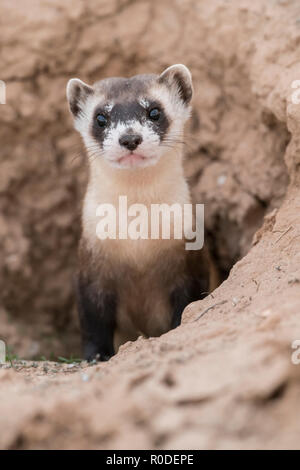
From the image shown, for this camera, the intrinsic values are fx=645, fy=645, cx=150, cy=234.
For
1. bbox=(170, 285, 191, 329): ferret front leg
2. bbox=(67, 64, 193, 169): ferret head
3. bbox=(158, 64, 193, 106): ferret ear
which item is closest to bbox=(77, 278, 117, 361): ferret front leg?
bbox=(170, 285, 191, 329): ferret front leg

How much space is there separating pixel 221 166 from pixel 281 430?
3536mm

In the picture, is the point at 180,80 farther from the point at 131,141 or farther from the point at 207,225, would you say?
the point at 207,225

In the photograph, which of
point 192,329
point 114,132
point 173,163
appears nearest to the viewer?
point 192,329

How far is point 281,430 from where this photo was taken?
188cm

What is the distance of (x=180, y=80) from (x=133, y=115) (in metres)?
0.65

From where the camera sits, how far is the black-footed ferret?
4.03 meters

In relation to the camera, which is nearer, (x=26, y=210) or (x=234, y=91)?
(x=234, y=91)

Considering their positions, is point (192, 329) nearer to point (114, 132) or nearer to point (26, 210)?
point (114, 132)

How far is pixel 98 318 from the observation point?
170 inches

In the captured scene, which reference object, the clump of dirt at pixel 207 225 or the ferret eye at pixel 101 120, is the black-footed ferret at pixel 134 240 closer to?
the ferret eye at pixel 101 120

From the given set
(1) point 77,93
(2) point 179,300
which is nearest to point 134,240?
(2) point 179,300

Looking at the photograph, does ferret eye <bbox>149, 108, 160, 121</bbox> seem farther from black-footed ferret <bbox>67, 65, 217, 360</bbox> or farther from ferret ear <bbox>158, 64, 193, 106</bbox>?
ferret ear <bbox>158, 64, 193, 106</bbox>

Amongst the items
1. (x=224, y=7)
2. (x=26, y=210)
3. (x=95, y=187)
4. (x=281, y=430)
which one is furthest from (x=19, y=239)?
(x=281, y=430)

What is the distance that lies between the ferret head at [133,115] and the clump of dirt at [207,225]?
2.13 feet
